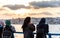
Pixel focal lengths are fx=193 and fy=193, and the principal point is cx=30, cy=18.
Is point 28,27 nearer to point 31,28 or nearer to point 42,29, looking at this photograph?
point 31,28

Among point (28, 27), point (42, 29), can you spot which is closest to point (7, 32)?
point (28, 27)

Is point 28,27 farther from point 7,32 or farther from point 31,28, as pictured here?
point 7,32

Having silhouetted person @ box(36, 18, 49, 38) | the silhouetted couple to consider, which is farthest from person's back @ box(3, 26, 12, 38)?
silhouetted person @ box(36, 18, 49, 38)

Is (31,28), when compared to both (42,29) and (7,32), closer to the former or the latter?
(42,29)

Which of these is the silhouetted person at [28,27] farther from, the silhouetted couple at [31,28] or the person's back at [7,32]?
the person's back at [7,32]

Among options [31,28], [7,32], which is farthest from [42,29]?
[7,32]

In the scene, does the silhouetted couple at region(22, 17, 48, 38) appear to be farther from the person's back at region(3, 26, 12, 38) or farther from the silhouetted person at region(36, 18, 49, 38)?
the person's back at region(3, 26, 12, 38)

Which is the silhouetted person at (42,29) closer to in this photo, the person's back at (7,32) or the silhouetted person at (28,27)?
the silhouetted person at (28,27)

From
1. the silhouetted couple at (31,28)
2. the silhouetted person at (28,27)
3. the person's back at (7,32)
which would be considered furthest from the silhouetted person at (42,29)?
the person's back at (7,32)

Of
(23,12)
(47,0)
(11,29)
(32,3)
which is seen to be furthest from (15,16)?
(11,29)

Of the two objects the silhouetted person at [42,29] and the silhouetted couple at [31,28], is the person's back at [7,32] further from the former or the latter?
the silhouetted person at [42,29]

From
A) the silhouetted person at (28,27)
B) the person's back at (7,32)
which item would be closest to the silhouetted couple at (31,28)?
the silhouetted person at (28,27)

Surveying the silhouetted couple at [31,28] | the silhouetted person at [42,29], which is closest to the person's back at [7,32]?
the silhouetted couple at [31,28]

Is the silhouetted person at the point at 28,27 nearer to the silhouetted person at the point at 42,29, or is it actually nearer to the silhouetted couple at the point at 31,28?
the silhouetted couple at the point at 31,28
